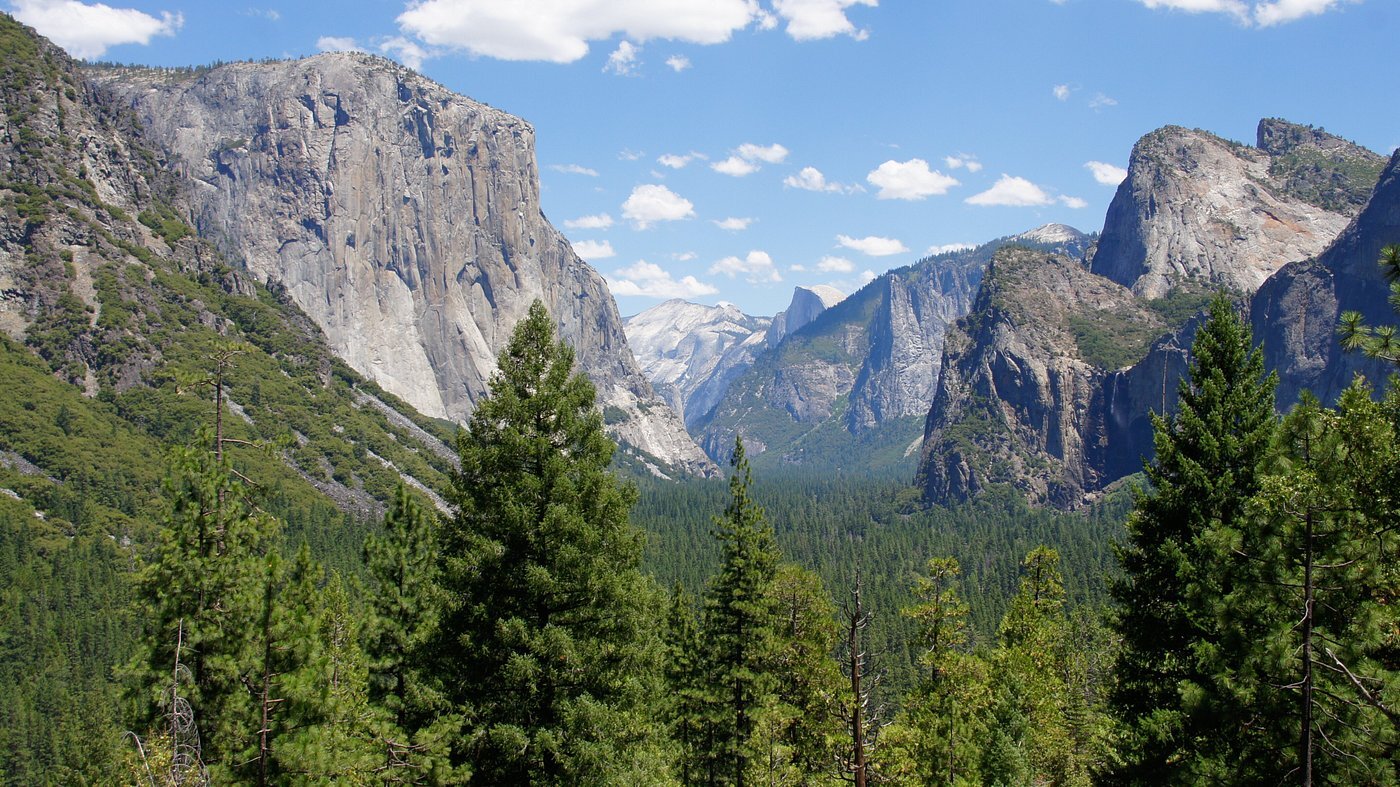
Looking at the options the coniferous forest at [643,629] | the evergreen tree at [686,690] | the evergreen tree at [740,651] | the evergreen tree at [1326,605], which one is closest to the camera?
the evergreen tree at [1326,605]

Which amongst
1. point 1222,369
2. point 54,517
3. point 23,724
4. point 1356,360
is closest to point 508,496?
point 1222,369

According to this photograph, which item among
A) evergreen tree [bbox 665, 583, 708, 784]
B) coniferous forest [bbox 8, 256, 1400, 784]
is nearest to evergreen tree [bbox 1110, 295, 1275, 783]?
coniferous forest [bbox 8, 256, 1400, 784]

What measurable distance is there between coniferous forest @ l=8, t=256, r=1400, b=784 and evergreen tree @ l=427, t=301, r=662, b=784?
0.06 meters

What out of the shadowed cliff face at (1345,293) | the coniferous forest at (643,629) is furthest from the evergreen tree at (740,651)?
the shadowed cliff face at (1345,293)

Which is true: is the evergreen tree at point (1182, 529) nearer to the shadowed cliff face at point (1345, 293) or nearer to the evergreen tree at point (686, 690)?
the evergreen tree at point (686, 690)

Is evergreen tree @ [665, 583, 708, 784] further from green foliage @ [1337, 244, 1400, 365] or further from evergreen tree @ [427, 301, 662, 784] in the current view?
green foliage @ [1337, 244, 1400, 365]

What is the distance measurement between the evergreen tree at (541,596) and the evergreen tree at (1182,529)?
11526mm

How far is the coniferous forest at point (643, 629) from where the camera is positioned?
1333cm

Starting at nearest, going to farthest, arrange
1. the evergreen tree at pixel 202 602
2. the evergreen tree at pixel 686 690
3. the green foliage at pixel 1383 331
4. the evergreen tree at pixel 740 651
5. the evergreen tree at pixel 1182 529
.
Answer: the green foliage at pixel 1383 331
the evergreen tree at pixel 202 602
the evergreen tree at pixel 1182 529
the evergreen tree at pixel 740 651
the evergreen tree at pixel 686 690

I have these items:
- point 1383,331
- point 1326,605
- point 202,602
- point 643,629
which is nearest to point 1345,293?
point 1383,331

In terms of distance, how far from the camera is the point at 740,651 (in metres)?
28.8

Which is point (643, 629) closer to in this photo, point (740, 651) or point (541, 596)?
point (541, 596)

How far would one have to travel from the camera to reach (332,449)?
184 meters

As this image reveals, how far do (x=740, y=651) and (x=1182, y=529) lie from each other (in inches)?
543
